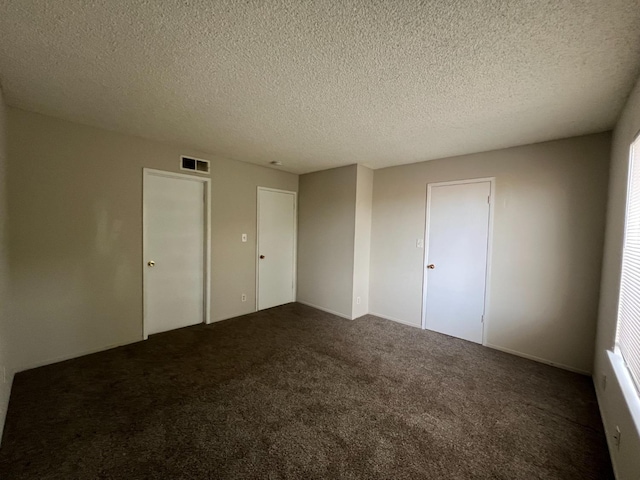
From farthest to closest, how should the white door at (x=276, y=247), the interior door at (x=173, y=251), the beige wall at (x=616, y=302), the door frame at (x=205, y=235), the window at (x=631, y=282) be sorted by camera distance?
the white door at (x=276, y=247) < the interior door at (x=173, y=251) < the door frame at (x=205, y=235) < the window at (x=631, y=282) < the beige wall at (x=616, y=302)

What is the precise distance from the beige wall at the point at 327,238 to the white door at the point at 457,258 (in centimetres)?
117

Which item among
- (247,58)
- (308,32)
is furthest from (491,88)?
(247,58)

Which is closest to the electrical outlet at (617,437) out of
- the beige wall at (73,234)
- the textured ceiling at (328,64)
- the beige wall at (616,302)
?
the beige wall at (616,302)

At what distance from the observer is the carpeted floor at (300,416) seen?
60.5 inches

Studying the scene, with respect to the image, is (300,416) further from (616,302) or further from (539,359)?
(539,359)

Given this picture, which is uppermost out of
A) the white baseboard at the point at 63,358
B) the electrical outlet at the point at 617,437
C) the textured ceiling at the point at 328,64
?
the textured ceiling at the point at 328,64

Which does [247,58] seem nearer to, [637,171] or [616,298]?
[637,171]

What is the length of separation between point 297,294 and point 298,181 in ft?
7.17

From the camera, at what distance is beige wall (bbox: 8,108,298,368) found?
2.38m

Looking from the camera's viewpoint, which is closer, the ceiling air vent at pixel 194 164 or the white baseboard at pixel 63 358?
the white baseboard at pixel 63 358

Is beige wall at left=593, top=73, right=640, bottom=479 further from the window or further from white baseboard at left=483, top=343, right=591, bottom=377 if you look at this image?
white baseboard at left=483, top=343, right=591, bottom=377

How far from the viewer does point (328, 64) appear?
160cm

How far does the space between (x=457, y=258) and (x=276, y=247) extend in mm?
2896

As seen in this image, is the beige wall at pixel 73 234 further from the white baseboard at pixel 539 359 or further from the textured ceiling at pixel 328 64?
the white baseboard at pixel 539 359
